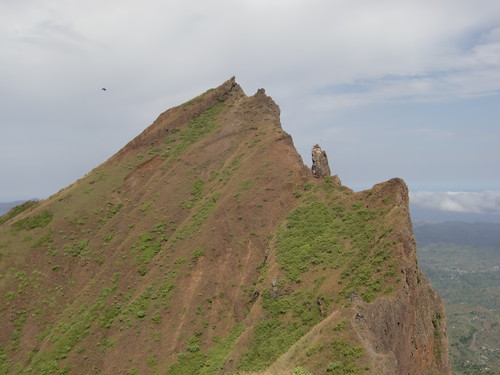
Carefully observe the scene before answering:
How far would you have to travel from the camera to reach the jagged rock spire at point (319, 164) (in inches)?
2025

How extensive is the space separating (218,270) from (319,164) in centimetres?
1669

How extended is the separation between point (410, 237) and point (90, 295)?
31.4 m

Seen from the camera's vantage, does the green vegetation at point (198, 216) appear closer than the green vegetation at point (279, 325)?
No

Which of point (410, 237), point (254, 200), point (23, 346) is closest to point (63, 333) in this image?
point (23, 346)

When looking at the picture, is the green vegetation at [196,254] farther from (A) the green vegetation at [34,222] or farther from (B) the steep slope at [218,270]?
(A) the green vegetation at [34,222]

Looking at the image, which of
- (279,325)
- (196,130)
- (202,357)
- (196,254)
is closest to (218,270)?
(196,254)

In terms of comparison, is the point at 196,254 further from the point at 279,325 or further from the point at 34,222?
the point at 34,222

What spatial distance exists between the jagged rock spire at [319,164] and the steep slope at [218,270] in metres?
1.58

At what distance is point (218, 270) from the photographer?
44.5 m

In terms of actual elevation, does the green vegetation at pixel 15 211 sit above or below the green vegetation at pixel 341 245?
above

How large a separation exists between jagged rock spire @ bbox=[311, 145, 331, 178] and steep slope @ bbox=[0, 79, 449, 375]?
5.18ft

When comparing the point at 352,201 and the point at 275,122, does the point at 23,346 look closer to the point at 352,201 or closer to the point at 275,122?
the point at 352,201

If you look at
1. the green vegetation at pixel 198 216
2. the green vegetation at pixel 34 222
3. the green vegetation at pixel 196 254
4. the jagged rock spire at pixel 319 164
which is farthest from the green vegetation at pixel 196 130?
the green vegetation at pixel 196 254

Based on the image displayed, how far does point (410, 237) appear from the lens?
34188 millimetres
